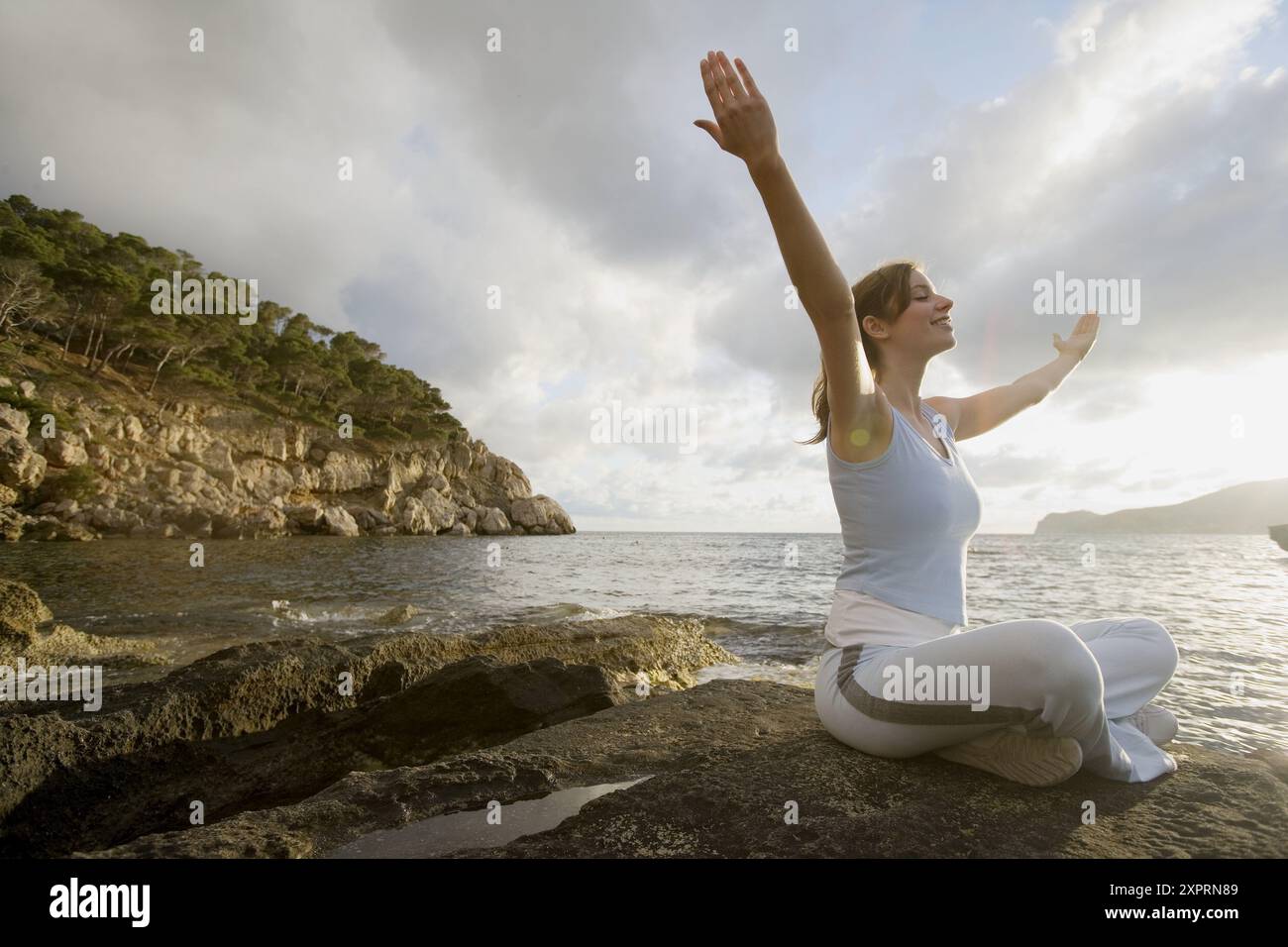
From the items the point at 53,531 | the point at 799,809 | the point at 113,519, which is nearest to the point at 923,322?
the point at 799,809

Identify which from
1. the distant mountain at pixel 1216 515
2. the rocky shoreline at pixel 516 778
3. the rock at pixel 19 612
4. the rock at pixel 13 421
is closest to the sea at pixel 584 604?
the rocky shoreline at pixel 516 778

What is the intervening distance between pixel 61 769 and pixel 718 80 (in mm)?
4146

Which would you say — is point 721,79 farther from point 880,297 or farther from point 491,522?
point 491,522

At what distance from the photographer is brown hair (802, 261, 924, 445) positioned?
2.48 m

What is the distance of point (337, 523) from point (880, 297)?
42.7 meters

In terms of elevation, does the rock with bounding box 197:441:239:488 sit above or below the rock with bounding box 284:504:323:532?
above

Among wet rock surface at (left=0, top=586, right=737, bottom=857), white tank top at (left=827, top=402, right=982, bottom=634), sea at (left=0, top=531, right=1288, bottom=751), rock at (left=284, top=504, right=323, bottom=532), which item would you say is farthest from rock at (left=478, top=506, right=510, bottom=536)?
white tank top at (left=827, top=402, right=982, bottom=634)

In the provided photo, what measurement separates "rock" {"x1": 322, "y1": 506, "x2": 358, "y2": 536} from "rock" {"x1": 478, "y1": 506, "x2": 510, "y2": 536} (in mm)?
18227

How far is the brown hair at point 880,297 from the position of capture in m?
2.48

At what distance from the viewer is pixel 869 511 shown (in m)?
2.22

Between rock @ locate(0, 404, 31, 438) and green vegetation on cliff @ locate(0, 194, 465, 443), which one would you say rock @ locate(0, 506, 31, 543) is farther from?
green vegetation on cliff @ locate(0, 194, 465, 443)

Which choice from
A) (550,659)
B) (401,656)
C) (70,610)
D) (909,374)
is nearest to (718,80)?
(909,374)

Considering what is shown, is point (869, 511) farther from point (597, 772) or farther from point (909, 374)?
point (597, 772)
